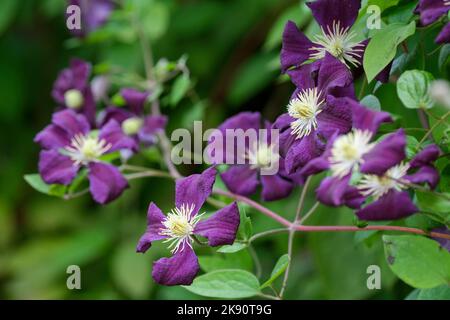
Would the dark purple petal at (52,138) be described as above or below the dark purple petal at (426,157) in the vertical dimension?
above

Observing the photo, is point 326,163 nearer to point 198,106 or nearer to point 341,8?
point 341,8

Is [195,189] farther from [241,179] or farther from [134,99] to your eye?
[134,99]

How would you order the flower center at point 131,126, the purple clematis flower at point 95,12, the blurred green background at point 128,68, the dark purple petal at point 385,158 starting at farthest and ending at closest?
the blurred green background at point 128,68, the purple clematis flower at point 95,12, the flower center at point 131,126, the dark purple petal at point 385,158

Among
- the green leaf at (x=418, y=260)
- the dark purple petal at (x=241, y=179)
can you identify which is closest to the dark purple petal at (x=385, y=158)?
the green leaf at (x=418, y=260)

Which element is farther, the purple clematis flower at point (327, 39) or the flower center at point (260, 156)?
the flower center at point (260, 156)

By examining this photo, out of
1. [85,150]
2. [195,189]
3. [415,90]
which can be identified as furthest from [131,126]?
[415,90]

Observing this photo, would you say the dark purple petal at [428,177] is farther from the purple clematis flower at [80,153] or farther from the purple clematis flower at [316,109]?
the purple clematis flower at [80,153]

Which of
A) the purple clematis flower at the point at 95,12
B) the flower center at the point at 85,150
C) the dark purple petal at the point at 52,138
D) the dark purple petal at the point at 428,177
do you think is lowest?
the dark purple petal at the point at 428,177
